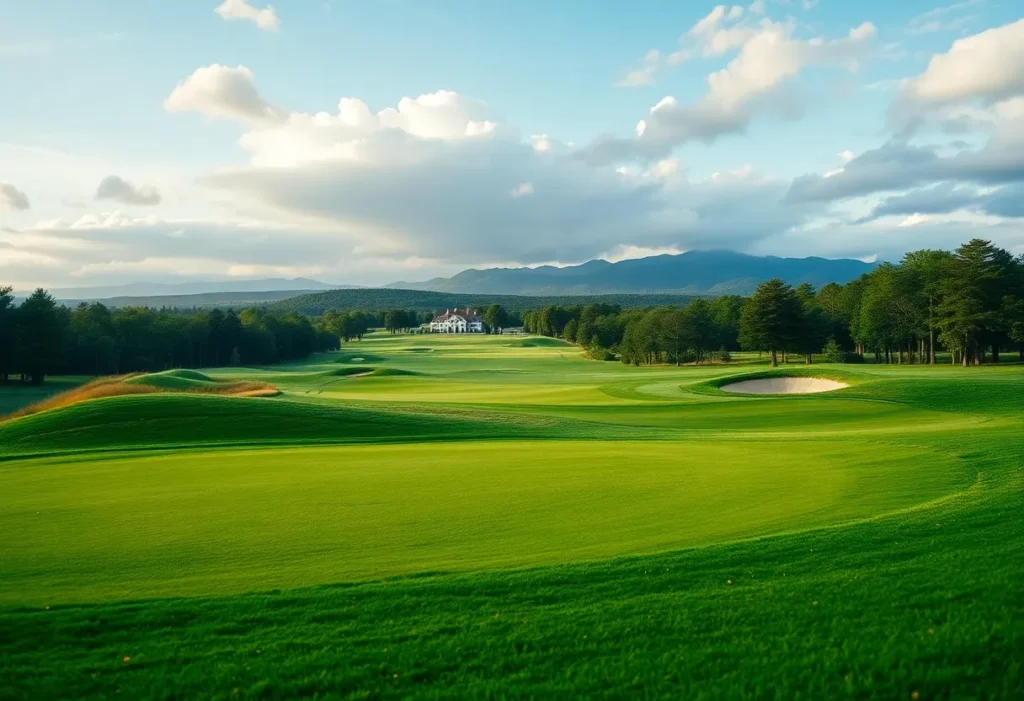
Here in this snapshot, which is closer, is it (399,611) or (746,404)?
(399,611)

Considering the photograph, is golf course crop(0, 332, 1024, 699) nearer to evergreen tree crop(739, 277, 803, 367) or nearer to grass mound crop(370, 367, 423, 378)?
grass mound crop(370, 367, 423, 378)

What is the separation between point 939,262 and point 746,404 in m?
49.5

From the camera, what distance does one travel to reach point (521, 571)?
9094 mm

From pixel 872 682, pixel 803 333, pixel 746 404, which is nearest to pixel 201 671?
pixel 872 682

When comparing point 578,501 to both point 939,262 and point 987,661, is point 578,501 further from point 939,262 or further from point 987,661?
point 939,262

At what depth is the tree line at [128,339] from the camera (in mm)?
76438

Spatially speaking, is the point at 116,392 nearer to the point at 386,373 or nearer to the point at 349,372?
the point at 386,373

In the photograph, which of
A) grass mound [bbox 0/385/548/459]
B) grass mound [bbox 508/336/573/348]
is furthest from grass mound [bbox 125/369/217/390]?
grass mound [bbox 508/336/573/348]

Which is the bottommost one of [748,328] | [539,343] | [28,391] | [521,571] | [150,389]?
[28,391]

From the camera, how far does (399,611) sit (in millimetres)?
7820

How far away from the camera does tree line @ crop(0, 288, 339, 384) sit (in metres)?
76.4

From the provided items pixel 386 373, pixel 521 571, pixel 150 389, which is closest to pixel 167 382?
pixel 150 389

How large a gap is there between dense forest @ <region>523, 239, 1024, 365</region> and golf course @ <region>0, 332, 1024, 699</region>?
168ft

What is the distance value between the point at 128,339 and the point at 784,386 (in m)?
80.0
